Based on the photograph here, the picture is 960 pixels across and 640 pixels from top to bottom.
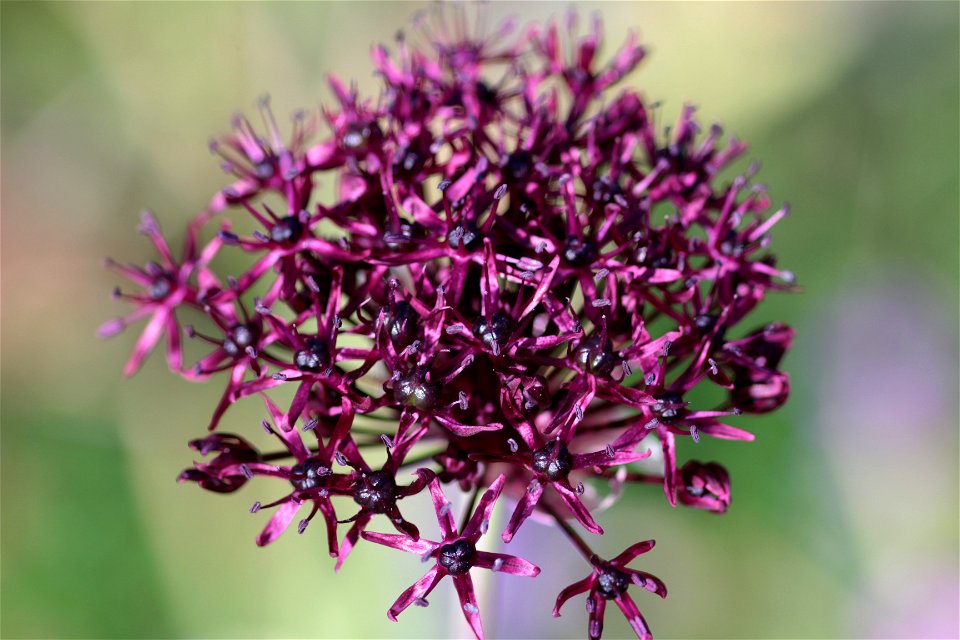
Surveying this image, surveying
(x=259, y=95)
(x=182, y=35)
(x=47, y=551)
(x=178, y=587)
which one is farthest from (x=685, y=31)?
(x=47, y=551)

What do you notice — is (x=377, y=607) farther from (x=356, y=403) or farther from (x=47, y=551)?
(x=356, y=403)

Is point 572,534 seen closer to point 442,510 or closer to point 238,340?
point 442,510

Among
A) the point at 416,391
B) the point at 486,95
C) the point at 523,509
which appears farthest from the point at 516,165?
the point at 523,509

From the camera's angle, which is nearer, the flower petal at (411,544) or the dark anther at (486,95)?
the flower petal at (411,544)

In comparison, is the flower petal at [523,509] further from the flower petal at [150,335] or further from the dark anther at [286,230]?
the flower petal at [150,335]

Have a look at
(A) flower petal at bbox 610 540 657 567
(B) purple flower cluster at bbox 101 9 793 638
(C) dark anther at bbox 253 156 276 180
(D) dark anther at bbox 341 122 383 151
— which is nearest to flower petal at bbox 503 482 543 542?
(B) purple flower cluster at bbox 101 9 793 638

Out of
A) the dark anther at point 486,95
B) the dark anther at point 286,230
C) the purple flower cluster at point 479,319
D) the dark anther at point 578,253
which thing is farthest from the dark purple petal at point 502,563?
the dark anther at point 486,95
